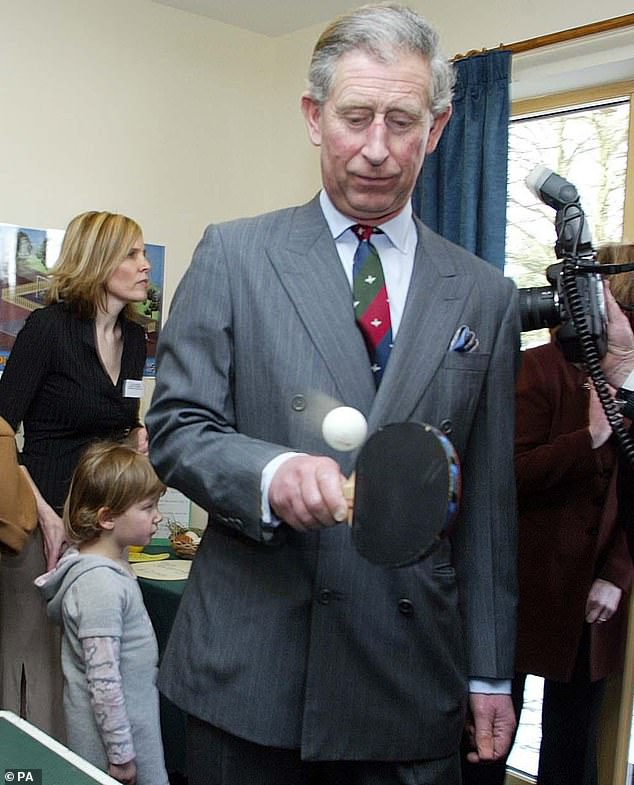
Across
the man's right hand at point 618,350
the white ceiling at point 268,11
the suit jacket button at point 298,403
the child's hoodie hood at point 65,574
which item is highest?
the white ceiling at point 268,11

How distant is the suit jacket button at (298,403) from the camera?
1.25 meters

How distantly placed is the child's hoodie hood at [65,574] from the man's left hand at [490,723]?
1.22 metres

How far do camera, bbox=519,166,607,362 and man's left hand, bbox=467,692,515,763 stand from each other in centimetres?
69

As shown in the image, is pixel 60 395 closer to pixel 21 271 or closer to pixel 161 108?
pixel 21 271

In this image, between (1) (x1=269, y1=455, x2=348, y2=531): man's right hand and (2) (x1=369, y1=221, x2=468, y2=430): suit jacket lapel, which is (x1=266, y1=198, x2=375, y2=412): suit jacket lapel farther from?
(1) (x1=269, y1=455, x2=348, y2=531): man's right hand

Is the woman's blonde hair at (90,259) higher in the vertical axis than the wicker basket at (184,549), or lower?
higher

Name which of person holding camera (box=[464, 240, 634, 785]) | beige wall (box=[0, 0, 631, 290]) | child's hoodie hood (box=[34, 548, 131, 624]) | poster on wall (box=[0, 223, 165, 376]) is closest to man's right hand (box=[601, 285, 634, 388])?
person holding camera (box=[464, 240, 634, 785])

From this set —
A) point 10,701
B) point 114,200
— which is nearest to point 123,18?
point 114,200

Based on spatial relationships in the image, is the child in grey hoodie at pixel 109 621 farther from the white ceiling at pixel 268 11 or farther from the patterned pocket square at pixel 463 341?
the white ceiling at pixel 268 11

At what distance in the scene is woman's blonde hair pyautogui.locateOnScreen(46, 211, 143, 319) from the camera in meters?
2.96

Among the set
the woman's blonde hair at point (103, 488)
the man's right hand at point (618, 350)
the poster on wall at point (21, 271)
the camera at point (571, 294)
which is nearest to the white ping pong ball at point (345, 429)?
the camera at point (571, 294)

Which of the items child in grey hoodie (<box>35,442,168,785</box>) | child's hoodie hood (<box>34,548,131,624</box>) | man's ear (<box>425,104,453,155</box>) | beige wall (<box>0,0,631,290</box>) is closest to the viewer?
man's ear (<box>425,104,453,155</box>)

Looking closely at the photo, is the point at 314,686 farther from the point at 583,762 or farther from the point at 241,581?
the point at 583,762

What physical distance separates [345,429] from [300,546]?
0.28 m
